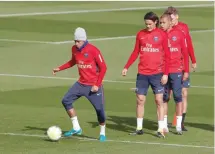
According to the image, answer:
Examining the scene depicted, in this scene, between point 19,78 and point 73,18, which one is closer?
point 19,78

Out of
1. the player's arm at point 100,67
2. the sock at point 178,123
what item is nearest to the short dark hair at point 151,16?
the player's arm at point 100,67

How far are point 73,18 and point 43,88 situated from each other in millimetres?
14753

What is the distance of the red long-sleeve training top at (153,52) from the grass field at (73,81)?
4.37ft

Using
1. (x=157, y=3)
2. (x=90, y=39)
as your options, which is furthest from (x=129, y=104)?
(x=157, y=3)

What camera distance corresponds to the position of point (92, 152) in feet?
49.6

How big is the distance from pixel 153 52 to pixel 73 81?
7725mm

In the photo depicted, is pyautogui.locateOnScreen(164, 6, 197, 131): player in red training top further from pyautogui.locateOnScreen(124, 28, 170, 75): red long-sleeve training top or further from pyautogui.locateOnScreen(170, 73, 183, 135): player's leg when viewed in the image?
pyautogui.locateOnScreen(124, 28, 170, 75): red long-sleeve training top

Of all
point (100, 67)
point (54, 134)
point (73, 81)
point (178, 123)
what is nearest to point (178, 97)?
point (178, 123)

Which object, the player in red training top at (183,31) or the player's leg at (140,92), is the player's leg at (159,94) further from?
the player in red training top at (183,31)

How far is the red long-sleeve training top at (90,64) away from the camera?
16.2 metres

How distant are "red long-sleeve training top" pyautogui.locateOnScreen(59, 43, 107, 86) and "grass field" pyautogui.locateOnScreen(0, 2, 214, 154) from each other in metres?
1.14

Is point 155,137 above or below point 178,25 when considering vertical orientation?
below

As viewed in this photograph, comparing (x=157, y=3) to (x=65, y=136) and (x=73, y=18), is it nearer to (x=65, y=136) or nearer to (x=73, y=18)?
(x=73, y=18)

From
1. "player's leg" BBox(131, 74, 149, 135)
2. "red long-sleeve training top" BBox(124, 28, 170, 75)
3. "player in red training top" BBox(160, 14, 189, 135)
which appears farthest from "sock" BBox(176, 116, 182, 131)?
"red long-sleeve training top" BBox(124, 28, 170, 75)
